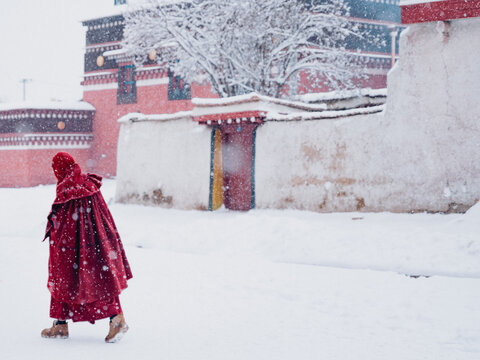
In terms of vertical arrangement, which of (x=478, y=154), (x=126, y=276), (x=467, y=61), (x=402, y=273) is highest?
(x=467, y=61)

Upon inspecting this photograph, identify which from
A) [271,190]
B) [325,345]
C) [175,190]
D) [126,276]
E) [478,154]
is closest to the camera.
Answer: [325,345]

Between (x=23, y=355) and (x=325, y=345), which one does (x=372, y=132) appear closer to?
(x=325, y=345)

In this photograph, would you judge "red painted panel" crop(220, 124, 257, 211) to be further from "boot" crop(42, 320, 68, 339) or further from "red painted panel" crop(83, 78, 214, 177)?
"boot" crop(42, 320, 68, 339)

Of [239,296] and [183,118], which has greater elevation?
[183,118]

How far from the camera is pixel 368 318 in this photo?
16.0 feet

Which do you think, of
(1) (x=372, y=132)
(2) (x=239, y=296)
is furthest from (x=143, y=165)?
(2) (x=239, y=296)

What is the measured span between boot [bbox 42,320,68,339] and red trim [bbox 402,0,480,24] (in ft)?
30.1

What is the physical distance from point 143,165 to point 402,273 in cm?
1059

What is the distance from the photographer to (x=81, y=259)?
13.6 feet

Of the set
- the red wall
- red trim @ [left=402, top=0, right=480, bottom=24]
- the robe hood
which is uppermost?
red trim @ [left=402, top=0, right=480, bottom=24]

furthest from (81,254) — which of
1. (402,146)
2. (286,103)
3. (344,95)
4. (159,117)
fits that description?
(344,95)

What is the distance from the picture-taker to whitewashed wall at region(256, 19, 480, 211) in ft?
33.5

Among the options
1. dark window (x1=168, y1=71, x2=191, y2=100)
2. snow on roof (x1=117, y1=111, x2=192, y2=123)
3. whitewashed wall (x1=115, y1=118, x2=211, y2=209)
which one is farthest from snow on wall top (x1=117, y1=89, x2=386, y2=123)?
dark window (x1=168, y1=71, x2=191, y2=100)

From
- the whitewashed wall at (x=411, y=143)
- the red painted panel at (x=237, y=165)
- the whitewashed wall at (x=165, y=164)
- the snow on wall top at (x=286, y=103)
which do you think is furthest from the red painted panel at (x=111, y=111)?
the whitewashed wall at (x=411, y=143)
